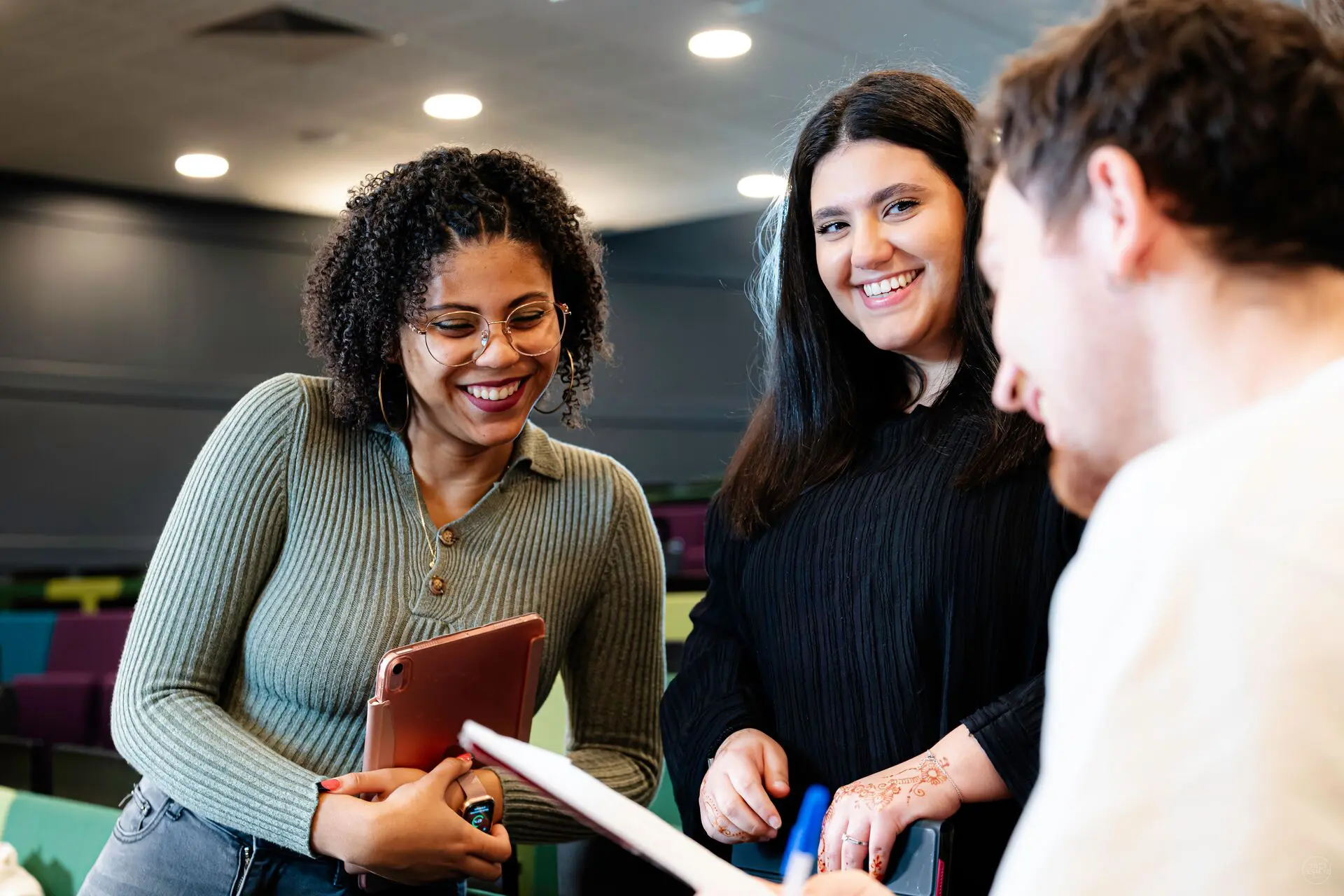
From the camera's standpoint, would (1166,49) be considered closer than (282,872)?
Yes

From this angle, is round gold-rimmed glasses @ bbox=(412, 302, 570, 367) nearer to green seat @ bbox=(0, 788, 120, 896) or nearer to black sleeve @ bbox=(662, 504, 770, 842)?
black sleeve @ bbox=(662, 504, 770, 842)

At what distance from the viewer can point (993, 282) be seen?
29.5 inches

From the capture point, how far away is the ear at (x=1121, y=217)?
0.62 meters

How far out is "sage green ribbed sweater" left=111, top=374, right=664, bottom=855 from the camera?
150 centimetres

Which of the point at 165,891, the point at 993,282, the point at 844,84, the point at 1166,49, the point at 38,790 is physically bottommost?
the point at 38,790

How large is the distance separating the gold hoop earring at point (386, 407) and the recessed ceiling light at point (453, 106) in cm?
458

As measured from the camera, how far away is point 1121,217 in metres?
0.63

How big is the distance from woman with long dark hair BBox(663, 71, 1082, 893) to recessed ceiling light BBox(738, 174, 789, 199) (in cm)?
571

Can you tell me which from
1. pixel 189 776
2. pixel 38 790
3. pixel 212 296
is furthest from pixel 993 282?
pixel 212 296

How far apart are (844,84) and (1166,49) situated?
3.30ft

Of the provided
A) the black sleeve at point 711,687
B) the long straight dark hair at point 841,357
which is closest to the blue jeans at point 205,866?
the black sleeve at point 711,687

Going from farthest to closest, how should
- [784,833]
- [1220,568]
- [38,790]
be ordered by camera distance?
[38,790]
[784,833]
[1220,568]

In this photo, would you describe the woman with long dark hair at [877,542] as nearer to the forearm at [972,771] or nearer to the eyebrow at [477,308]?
the forearm at [972,771]

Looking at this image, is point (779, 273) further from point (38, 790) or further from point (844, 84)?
point (38, 790)
